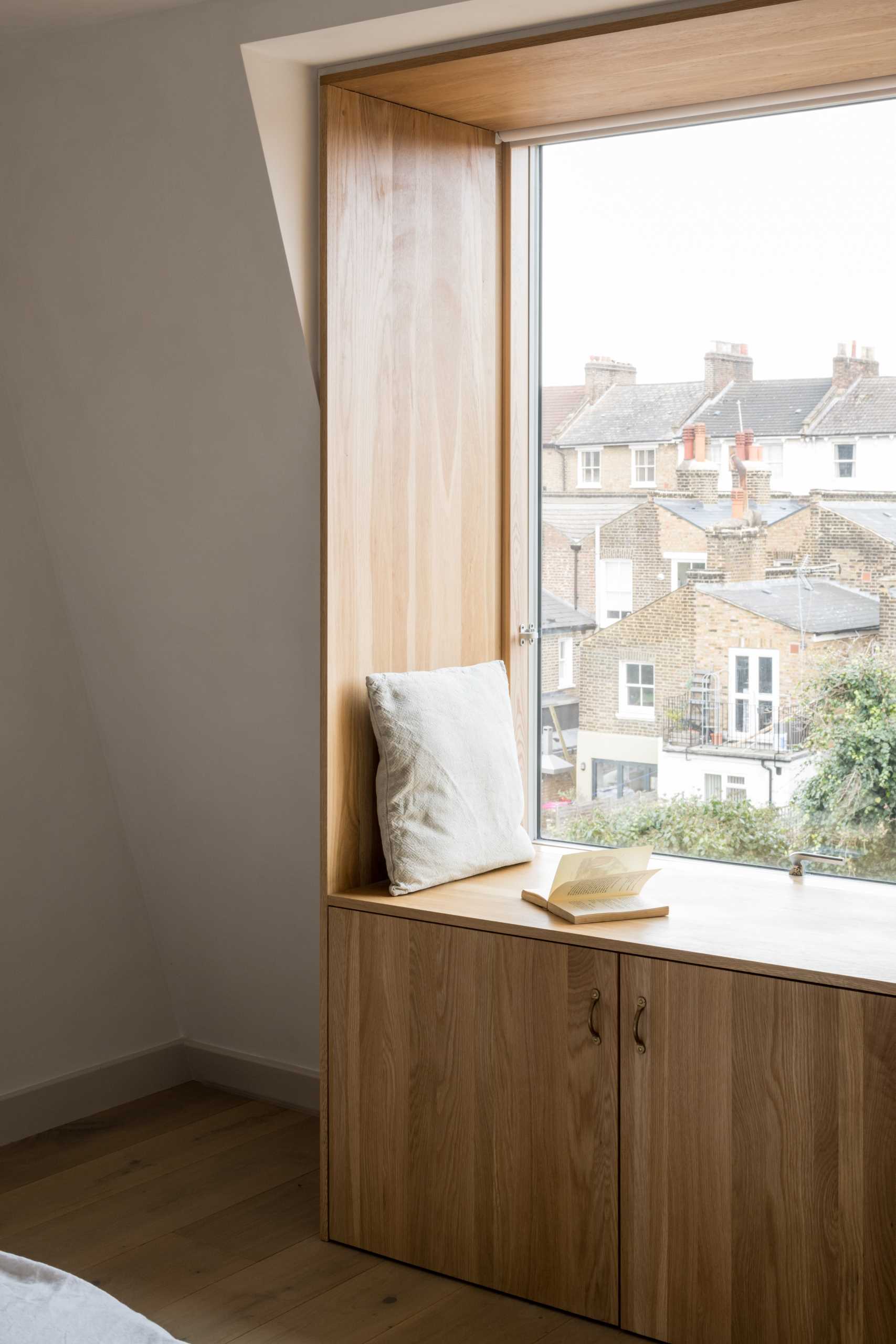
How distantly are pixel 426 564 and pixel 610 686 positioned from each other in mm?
495

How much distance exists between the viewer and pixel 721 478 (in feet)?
8.62

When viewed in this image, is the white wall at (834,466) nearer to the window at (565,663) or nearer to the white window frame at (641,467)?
the white window frame at (641,467)

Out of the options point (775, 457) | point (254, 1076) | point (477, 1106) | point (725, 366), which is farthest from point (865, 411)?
point (254, 1076)

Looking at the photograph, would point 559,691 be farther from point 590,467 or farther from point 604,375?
point 604,375

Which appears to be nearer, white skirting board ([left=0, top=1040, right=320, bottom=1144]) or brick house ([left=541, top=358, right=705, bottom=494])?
brick house ([left=541, top=358, right=705, bottom=494])

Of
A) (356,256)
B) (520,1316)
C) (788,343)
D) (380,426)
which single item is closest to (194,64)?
(356,256)

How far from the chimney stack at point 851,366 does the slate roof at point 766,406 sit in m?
0.02

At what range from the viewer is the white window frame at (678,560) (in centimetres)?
266

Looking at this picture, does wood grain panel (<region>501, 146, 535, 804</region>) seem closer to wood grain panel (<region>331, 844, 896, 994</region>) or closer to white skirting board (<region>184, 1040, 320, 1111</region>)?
wood grain panel (<region>331, 844, 896, 994</region>)

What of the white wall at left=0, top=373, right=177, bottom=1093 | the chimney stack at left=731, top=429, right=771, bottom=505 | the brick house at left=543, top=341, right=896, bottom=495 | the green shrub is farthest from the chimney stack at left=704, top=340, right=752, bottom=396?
the white wall at left=0, top=373, right=177, bottom=1093

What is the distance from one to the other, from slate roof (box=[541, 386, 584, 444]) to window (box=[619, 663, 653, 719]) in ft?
1.76

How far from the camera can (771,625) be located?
102 inches

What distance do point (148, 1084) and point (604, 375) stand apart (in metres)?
2.12

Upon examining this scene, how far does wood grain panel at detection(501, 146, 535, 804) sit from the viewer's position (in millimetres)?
2789
